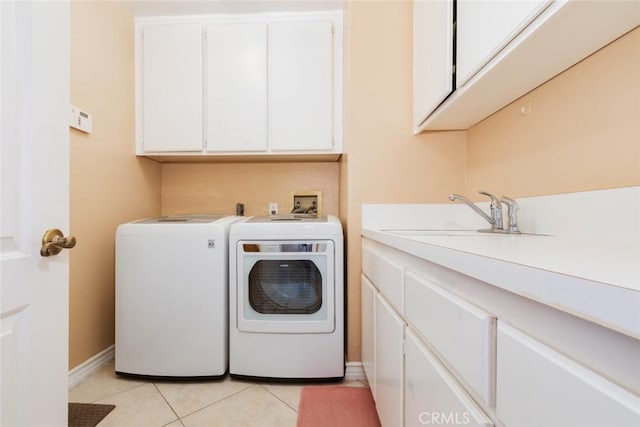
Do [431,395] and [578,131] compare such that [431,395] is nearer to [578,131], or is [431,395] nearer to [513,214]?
[513,214]

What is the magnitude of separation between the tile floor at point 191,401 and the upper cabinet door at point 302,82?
148cm

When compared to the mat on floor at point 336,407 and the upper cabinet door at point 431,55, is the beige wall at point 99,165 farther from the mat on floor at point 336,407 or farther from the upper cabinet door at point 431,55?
the upper cabinet door at point 431,55

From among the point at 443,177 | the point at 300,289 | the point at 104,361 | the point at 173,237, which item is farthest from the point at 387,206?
the point at 104,361

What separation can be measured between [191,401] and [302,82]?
1.97 meters

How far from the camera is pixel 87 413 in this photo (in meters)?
1.40

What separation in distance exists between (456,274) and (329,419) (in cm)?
112

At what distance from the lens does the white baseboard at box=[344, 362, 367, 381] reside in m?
1.71

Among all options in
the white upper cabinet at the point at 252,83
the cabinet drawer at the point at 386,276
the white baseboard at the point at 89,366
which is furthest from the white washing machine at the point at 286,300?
the white baseboard at the point at 89,366

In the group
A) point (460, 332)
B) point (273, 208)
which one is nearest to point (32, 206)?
point (460, 332)

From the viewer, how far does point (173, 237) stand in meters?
1.64

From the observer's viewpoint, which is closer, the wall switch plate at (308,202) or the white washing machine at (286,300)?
the white washing machine at (286,300)

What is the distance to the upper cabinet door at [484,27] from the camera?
31.8 inches

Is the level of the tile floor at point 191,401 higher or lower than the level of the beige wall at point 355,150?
lower

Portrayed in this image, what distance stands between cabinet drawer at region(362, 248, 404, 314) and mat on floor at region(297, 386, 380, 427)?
609 millimetres
